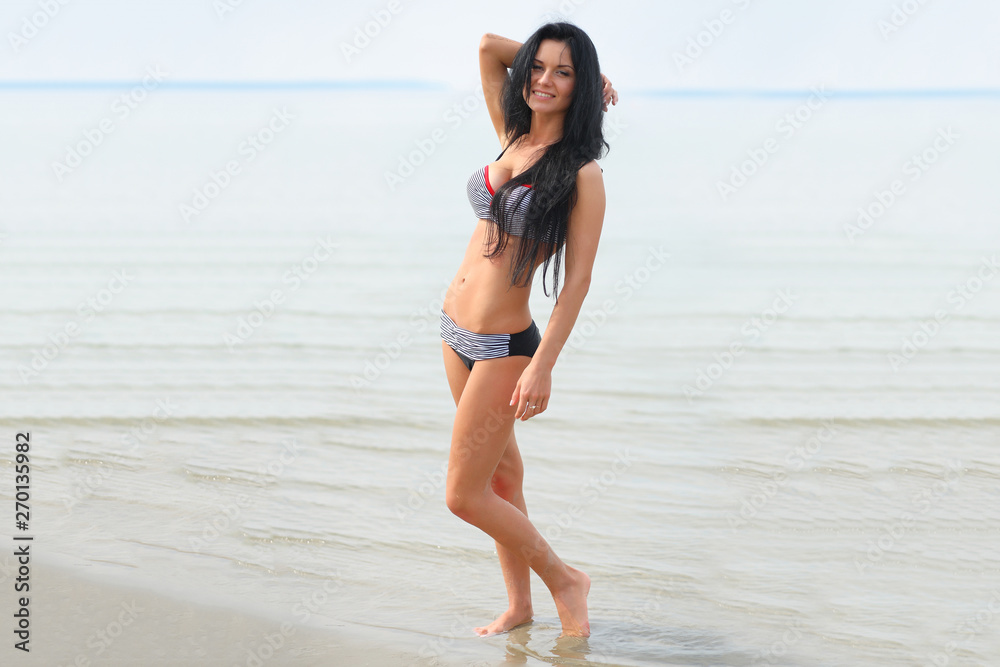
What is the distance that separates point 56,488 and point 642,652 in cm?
347

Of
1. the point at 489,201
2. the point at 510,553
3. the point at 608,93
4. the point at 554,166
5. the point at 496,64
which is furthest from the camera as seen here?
the point at 510,553

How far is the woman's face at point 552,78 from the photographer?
3449 millimetres

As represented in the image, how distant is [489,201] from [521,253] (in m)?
0.24

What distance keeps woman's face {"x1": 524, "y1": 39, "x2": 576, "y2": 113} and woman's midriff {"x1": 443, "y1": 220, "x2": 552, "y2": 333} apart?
18.6 inches

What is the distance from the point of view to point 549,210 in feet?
11.0

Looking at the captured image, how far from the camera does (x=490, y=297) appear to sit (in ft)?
11.6

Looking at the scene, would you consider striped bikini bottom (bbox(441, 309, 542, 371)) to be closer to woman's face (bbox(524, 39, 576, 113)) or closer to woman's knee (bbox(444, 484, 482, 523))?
woman's knee (bbox(444, 484, 482, 523))

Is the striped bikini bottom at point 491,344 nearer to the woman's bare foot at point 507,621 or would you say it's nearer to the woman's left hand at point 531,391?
the woman's left hand at point 531,391

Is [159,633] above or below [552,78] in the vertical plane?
below

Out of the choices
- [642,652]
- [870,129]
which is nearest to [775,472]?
[642,652]

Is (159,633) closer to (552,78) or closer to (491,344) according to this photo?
(491,344)

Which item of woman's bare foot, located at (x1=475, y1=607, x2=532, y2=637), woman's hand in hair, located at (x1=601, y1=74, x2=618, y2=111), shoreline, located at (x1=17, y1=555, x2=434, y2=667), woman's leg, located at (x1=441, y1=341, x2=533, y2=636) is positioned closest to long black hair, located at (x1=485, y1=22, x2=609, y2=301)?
woman's hand in hair, located at (x1=601, y1=74, x2=618, y2=111)

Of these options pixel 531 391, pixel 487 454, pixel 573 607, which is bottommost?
pixel 573 607

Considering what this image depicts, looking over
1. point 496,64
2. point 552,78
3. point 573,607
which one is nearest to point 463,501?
point 573,607
